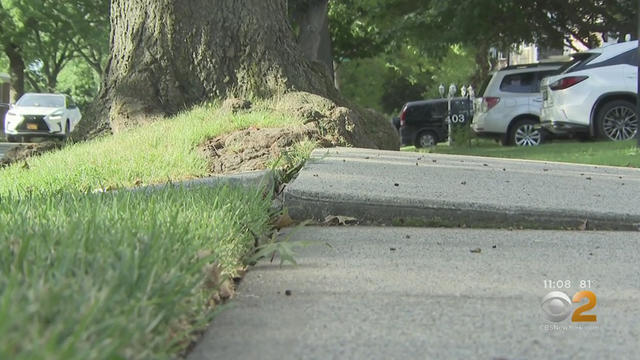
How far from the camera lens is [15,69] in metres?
35.2

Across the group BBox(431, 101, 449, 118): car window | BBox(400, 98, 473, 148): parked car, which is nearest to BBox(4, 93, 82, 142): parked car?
BBox(400, 98, 473, 148): parked car

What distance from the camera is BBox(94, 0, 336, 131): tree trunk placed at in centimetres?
726

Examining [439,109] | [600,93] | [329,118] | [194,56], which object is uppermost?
[194,56]

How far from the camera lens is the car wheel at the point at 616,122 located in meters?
11.6

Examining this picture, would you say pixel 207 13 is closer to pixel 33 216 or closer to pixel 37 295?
pixel 33 216

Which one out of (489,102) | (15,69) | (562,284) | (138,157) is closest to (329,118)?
(138,157)

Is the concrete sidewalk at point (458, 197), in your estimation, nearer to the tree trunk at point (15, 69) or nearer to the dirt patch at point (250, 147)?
the dirt patch at point (250, 147)

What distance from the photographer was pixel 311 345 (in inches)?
79.6

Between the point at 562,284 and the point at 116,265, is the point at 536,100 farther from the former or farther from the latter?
the point at 116,265

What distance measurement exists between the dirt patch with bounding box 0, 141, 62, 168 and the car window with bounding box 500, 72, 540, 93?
10.7 meters

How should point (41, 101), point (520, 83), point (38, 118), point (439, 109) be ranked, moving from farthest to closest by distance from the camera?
point (41, 101)
point (38, 118)
point (439, 109)
point (520, 83)

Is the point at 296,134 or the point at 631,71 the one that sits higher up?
the point at 631,71

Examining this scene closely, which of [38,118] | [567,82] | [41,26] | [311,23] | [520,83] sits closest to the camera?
[567,82]

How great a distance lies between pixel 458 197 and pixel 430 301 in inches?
68.7
